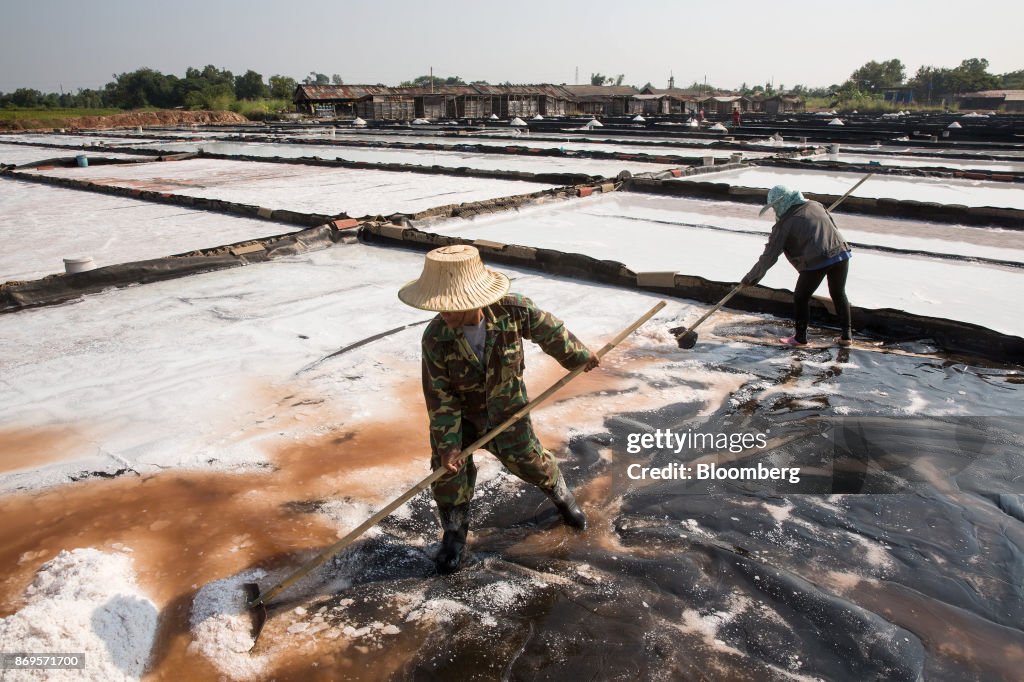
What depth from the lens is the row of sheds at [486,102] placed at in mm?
33938

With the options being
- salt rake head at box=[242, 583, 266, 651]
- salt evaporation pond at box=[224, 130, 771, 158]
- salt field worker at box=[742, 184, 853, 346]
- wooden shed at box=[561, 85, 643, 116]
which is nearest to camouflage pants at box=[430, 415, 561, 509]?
salt rake head at box=[242, 583, 266, 651]

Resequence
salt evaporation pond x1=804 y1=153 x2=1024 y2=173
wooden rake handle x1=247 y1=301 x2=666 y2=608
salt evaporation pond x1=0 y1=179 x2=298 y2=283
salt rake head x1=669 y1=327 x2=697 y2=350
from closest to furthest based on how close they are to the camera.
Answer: wooden rake handle x1=247 y1=301 x2=666 y2=608
salt rake head x1=669 y1=327 x2=697 y2=350
salt evaporation pond x1=0 y1=179 x2=298 y2=283
salt evaporation pond x1=804 y1=153 x2=1024 y2=173

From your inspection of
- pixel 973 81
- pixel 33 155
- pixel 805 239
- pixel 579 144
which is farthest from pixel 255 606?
pixel 973 81

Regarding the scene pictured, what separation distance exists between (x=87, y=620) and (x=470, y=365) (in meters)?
1.49

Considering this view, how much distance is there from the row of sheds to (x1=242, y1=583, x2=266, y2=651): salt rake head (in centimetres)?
3322

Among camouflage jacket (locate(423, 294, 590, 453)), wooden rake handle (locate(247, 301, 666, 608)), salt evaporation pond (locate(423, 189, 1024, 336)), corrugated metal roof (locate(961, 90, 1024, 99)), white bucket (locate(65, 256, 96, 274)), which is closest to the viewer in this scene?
wooden rake handle (locate(247, 301, 666, 608))

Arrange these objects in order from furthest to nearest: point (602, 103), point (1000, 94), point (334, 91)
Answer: point (1000, 94) < point (602, 103) < point (334, 91)

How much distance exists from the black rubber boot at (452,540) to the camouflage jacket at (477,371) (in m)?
0.24

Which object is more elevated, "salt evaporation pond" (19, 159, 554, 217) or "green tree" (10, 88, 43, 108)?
"green tree" (10, 88, 43, 108)

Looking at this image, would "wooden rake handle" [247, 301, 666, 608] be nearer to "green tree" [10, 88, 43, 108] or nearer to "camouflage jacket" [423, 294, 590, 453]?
"camouflage jacket" [423, 294, 590, 453]

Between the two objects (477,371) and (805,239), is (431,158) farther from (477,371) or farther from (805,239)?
(477,371)

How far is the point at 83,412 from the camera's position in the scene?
3.74 metres

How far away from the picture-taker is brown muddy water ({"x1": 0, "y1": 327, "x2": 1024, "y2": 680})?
83.0 inches

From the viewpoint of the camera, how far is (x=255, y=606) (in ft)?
7.58
